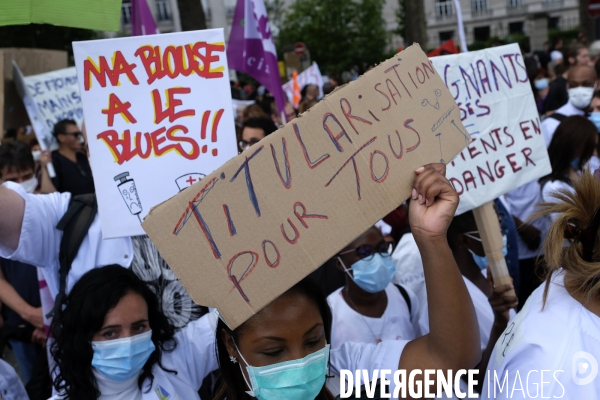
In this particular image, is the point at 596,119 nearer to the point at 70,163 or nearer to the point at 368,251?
the point at 368,251

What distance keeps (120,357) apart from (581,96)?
524cm

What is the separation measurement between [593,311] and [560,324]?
0.11 m

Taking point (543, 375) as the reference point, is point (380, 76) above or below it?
above

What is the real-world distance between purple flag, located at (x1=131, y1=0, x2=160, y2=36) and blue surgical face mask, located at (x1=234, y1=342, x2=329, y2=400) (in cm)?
256

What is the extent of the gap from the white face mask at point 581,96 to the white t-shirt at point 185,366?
4863 millimetres

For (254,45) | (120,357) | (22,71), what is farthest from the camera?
(22,71)

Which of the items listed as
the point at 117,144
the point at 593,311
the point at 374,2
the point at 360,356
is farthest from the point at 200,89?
the point at 374,2

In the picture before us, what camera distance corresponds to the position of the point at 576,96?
5973 millimetres

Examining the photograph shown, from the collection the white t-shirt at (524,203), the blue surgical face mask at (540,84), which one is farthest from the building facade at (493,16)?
the white t-shirt at (524,203)

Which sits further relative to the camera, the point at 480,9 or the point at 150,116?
the point at 480,9

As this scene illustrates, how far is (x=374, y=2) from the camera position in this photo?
34.7 meters

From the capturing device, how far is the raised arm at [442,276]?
1700 mm

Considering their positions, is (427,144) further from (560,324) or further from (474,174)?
(474,174)

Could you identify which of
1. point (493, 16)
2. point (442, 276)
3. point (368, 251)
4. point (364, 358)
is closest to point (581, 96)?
point (368, 251)
